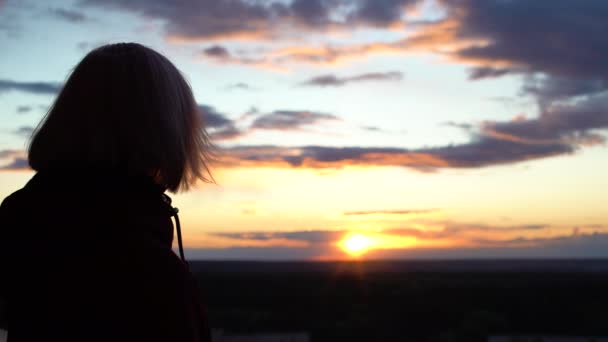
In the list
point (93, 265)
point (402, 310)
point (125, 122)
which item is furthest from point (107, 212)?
point (402, 310)

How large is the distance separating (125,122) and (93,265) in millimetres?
411

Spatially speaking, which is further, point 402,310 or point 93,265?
point 402,310

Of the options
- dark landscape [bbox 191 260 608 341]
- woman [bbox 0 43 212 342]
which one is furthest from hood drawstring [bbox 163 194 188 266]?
dark landscape [bbox 191 260 608 341]

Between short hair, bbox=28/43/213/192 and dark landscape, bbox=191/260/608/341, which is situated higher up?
short hair, bbox=28/43/213/192

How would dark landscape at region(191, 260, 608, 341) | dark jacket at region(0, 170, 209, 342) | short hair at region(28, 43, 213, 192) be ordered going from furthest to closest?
dark landscape at region(191, 260, 608, 341), short hair at region(28, 43, 213, 192), dark jacket at region(0, 170, 209, 342)

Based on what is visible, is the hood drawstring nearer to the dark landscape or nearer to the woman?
the woman

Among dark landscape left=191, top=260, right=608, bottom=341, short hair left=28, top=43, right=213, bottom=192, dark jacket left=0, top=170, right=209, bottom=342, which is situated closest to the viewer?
dark jacket left=0, top=170, right=209, bottom=342

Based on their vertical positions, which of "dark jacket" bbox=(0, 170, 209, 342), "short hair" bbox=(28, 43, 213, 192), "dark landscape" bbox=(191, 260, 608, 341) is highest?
"short hair" bbox=(28, 43, 213, 192)

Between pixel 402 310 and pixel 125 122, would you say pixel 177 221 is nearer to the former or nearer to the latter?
pixel 125 122

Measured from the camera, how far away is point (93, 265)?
1.65 meters

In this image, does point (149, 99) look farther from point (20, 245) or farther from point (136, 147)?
point (20, 245)

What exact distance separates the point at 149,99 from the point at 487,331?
34392 mm

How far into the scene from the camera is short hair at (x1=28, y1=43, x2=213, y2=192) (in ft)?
6.06

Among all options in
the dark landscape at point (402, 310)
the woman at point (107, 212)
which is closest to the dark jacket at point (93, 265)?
the woman at point (107, 212)
